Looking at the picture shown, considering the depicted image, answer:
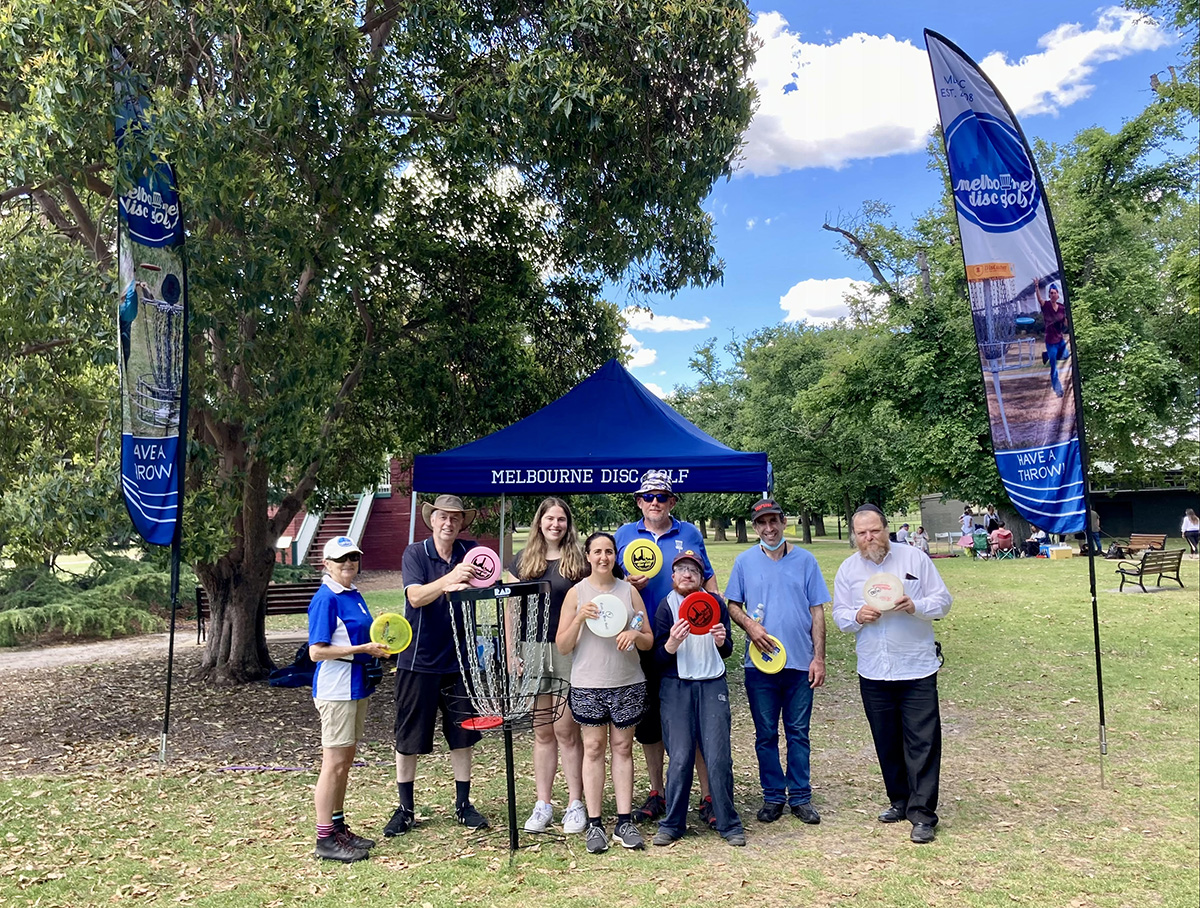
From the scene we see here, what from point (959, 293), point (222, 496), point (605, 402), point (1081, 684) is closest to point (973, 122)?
point (605, 402)

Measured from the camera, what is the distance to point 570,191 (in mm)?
9391

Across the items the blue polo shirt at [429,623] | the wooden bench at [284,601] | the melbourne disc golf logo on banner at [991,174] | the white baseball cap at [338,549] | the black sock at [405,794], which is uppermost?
the melbourne disc golf logo on banner at [991,174]

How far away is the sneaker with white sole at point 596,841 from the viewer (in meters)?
4.88

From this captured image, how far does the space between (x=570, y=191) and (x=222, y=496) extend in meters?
4.45

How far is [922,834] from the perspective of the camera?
500 centimetres

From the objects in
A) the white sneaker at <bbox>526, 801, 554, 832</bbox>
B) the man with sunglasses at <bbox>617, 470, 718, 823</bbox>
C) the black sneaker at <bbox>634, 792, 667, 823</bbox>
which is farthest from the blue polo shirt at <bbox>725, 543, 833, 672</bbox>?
the white sneaker at <bbox>526, 801, 554, 832</bbox>

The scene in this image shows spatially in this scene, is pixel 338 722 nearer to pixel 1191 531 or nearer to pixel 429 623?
pixel 429 623

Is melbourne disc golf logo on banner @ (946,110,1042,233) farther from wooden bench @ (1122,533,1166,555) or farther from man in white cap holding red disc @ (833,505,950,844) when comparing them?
wooden bench @ (1122,533,1166,555)

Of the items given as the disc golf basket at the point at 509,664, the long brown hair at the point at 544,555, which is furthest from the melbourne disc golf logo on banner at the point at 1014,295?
the disc golf basket at the point at 509,664

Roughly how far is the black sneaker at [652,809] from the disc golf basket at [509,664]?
78 cm

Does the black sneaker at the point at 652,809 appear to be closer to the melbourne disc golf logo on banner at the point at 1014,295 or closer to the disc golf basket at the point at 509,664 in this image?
the disc golf basket at the point at 509,664

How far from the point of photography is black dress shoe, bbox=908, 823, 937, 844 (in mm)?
4984

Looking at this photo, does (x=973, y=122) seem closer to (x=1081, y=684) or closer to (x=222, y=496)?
(x=1081, y=684)

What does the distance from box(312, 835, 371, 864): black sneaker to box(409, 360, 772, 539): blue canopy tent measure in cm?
363
